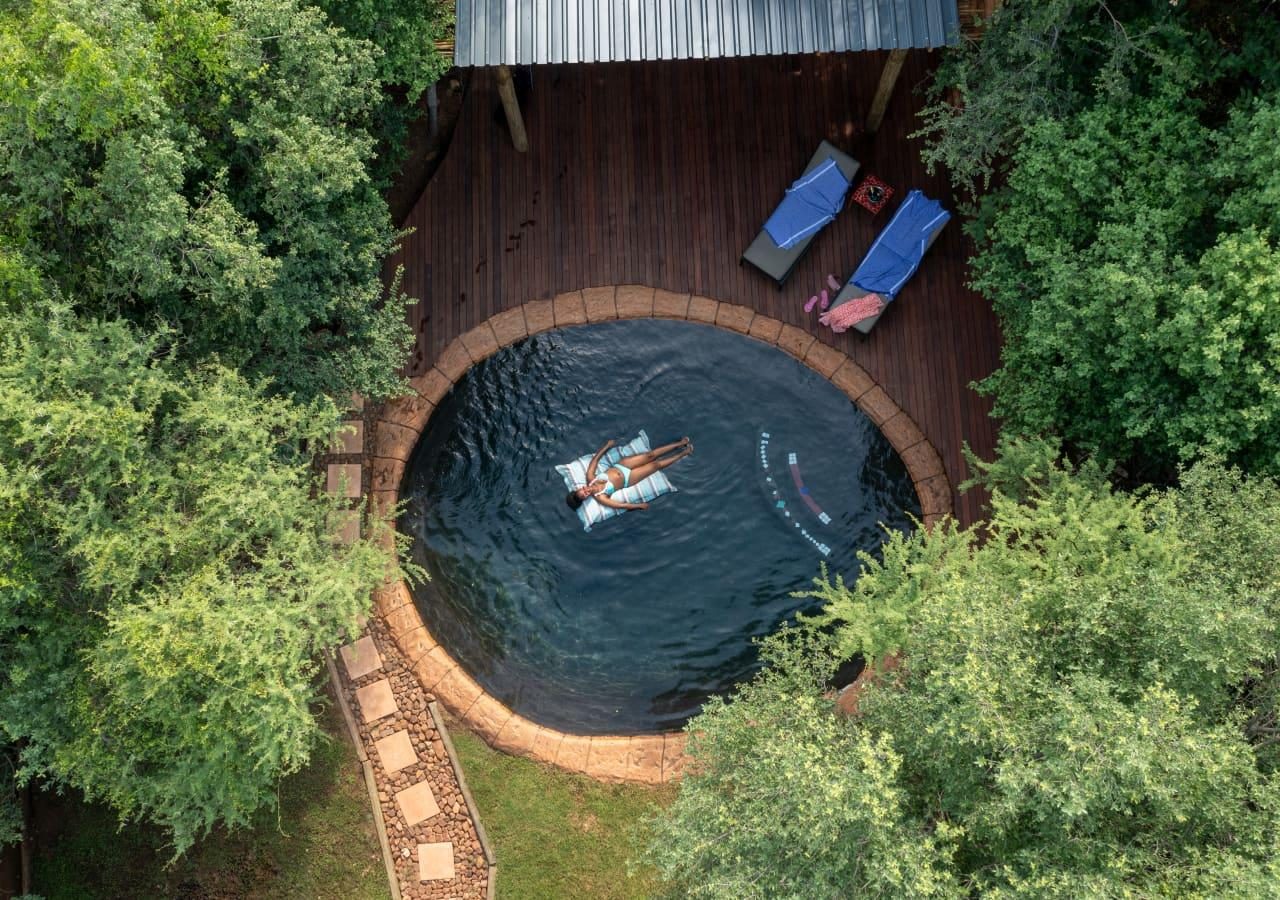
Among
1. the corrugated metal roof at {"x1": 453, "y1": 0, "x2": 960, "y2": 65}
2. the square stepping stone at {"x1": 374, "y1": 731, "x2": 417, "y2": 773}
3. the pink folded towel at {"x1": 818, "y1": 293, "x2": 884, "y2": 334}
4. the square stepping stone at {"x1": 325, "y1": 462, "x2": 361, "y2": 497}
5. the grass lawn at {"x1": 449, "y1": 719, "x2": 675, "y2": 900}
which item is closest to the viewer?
the corrugated metal roof at {"x1": 453, "y1": 0, "x2": 960, "y2": 65}

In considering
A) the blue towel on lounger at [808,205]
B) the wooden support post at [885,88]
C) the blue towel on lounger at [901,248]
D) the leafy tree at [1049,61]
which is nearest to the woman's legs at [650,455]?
the blue towel on lounger at [808,205]

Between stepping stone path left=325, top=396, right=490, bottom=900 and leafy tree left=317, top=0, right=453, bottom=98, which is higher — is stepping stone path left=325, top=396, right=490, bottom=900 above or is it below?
below

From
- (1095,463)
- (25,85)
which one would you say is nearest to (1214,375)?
(1095,463)

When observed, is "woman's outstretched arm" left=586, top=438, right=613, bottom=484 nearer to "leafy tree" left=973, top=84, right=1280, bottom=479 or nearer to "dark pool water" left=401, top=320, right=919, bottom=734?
"dark pool water" left=401, top=320, right=919, bottom=734

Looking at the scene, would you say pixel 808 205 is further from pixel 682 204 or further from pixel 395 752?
pixel 395 752

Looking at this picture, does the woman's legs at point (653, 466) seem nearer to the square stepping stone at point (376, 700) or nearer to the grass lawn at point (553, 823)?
the grass lawn at point (553, 823)

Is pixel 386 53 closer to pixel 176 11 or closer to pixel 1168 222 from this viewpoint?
pixel 176 11

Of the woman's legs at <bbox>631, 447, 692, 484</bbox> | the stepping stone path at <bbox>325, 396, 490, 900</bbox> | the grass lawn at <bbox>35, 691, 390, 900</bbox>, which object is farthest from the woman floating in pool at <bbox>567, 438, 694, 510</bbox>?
the grass lawn at <bbox>35, 691, 390, 900</bbox>
